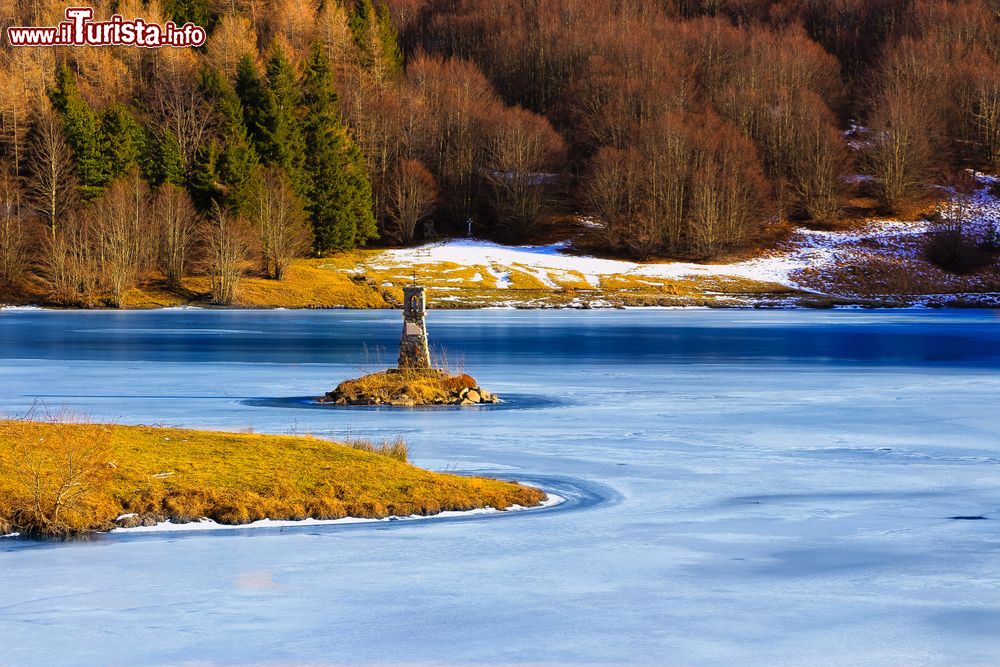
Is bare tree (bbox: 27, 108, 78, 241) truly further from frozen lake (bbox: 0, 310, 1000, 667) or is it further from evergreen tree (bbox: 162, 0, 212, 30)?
frozen lake (bbox: 0, 310, 1000, 667)

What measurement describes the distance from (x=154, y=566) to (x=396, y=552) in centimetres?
229

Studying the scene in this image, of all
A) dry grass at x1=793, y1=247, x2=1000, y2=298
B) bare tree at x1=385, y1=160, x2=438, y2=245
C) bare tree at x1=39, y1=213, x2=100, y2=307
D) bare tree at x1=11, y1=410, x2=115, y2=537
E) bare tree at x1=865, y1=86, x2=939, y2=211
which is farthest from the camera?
bare tree at x1=865, y1=86, x2=939, y2=211

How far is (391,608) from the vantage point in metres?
10.7

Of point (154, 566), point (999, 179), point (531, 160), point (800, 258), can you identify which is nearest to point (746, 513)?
point (154, 566)

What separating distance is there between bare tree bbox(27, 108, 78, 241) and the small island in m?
61.1

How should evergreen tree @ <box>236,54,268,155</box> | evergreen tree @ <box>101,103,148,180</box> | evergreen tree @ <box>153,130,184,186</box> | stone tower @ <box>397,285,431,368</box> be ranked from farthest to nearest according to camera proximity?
evergreen tree @ <box>236,54,268,155</box> → evergreen tree @ <box>153,130,184,186</box> → evergreen tree @ <box>101,103,148,180</box> → stone tower @ <box>397,285,431,368</box>

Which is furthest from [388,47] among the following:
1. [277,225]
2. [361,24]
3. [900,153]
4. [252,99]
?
[277,225]

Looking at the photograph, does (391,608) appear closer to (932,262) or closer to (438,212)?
(932,262)

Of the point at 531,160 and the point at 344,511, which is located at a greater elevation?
the point at 531,160

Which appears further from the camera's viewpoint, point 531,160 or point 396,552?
point 531,160

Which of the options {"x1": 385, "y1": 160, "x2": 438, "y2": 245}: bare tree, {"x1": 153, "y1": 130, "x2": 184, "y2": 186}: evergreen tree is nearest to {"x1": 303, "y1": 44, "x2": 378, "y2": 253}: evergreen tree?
{"x1": 385, "y1": 160, "x2": 438, "y2": 245}: bare tree

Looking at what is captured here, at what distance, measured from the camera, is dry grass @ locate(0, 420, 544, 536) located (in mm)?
14234

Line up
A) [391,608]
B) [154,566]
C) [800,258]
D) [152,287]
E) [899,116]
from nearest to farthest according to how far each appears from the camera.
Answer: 1. [391,608]
2. [154,566]
3. [152,287]
4. [800,258]
5. [899,116]

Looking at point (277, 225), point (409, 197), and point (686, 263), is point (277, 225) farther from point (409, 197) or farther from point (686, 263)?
point (686, 263)
